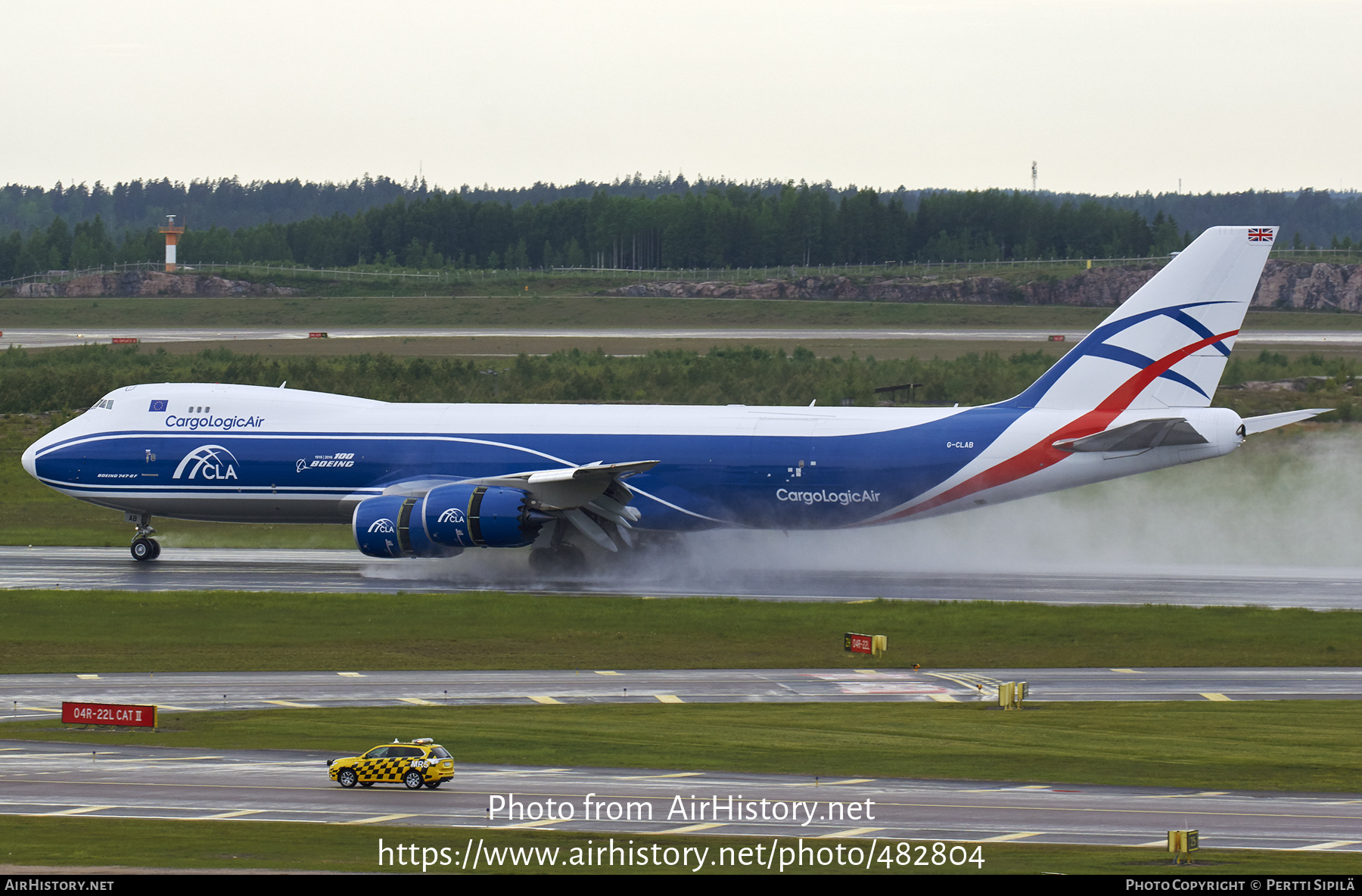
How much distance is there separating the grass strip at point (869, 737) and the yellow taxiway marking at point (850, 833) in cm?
356

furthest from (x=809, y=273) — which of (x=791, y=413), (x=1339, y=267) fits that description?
(x=791, y=413)

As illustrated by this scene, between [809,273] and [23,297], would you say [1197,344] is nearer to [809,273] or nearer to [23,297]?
[809,273]

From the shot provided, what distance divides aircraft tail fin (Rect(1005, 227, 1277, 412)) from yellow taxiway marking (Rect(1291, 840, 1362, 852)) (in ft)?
88.1

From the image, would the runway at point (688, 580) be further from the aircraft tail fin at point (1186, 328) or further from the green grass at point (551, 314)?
the green grass at point (551, 314)

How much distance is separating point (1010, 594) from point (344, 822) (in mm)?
26126

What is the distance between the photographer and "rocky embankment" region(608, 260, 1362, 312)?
12850cm

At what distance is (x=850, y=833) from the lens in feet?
58.0

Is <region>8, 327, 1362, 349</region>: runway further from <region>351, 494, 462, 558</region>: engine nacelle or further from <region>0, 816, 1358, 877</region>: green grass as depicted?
<region>0, 816, 1358, 877</region>: green grass

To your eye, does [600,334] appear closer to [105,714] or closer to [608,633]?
[608,633]

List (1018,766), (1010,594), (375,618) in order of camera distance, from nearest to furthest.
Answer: (1018,766) < (375,618) < (1010,594)

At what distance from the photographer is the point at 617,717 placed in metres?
26.0

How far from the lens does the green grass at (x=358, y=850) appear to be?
15984 mm

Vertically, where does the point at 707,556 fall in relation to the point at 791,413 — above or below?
below

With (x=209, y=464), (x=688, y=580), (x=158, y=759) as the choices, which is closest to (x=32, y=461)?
(x=209, y=464)
